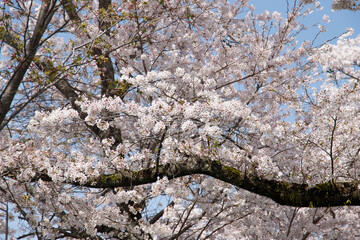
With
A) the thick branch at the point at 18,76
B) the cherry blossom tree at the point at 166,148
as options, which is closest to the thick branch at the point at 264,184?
the cherry blossom tree at the point at 166,148

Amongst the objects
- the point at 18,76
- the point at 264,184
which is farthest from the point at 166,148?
the point at 18,76

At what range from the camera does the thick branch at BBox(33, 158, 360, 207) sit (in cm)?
469

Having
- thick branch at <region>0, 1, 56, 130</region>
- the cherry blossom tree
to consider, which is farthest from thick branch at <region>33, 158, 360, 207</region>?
thick branch at <region>0, 1, 56, 130</region>

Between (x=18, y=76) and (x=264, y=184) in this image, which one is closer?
(x=264, y=184)

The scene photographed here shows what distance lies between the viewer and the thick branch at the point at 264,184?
4.69m

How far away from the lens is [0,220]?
721 centimetres

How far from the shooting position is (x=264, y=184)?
494 cm

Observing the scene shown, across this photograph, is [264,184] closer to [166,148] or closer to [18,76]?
[166,148]

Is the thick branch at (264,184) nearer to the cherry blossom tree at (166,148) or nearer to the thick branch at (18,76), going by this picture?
the cherry blossom tree at (166,148)

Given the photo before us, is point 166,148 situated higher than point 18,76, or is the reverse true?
point 18,76

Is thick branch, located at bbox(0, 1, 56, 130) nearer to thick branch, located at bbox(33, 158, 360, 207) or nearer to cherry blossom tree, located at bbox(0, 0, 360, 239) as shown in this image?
cherry blossom tree, located at bbox(0, 0, 360, 239)

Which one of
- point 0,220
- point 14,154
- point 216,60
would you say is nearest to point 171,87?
point 14,154

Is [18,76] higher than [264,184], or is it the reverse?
[18,76]

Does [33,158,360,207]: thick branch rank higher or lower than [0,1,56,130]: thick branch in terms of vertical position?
lower
